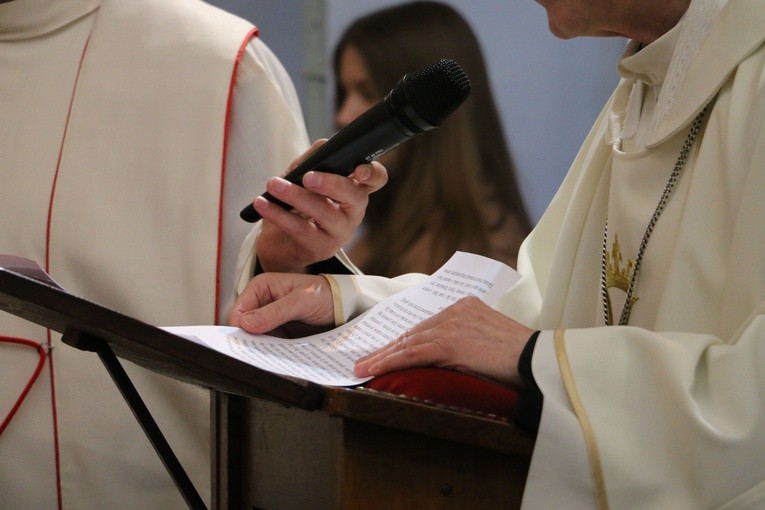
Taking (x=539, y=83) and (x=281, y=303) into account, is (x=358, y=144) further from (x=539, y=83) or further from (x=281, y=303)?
(x=539, y=83)

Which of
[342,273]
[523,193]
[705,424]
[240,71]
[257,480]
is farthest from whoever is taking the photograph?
[523,193]

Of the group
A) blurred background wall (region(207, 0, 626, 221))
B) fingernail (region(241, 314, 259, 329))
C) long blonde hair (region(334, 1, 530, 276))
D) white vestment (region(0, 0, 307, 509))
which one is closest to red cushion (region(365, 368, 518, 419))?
fingernail (region(241, 314, 259, 329))

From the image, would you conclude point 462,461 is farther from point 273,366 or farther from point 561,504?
point 273,366

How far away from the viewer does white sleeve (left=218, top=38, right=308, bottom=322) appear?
108 inches

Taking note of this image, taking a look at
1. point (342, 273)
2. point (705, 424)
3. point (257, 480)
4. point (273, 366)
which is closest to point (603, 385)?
point (705, 424)

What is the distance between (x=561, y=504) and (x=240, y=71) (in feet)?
5.68

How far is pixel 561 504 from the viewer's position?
142 centimetres

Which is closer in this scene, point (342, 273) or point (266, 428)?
point (266, 428)

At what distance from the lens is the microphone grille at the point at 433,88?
185 centimetres

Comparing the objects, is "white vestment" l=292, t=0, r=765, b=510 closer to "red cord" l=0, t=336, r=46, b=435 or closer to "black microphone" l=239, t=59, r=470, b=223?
"black microphone" l=239, t=59, r=470, b=223

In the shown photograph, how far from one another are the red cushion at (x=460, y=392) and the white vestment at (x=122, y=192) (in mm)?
1162

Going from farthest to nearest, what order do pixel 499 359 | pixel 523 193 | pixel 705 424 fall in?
pixel 523 193 < pixel 499 359 < pixel 705 424

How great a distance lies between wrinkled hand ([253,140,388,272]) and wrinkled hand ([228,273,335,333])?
0.46ft

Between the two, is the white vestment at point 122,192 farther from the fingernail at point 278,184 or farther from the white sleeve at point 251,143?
the fingernail at point 278,184
